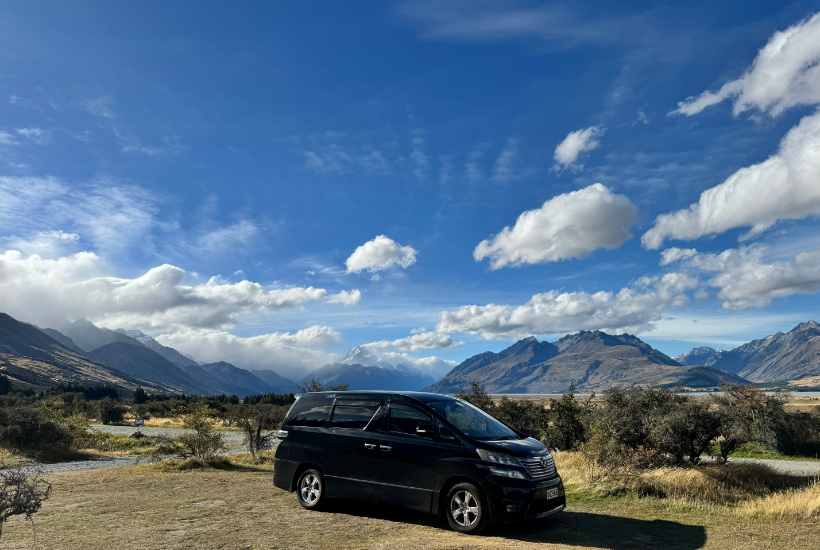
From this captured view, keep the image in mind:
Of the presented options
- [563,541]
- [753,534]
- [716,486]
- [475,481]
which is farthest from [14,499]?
[716,486]

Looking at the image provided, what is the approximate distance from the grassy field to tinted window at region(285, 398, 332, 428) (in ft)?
5.53

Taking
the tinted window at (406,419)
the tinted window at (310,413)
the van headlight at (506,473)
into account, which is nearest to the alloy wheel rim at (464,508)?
the van headlight at (506,473)

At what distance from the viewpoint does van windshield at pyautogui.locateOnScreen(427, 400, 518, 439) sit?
866 centimetres

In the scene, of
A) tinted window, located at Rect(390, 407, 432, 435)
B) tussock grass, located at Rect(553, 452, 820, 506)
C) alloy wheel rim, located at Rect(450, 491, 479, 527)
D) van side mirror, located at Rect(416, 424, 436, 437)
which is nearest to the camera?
alloy wheel rim, located at Rect(450, 491, 479, 527)

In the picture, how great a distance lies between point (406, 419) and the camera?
900cm

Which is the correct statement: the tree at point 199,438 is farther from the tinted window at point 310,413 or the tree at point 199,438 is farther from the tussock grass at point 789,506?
the tussock grass at point 789,506

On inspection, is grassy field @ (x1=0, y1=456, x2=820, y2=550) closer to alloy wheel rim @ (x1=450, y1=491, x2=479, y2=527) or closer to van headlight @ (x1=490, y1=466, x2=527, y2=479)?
alloy wheel rim @ (x1=450, y1=491, x2=479, y2=527)

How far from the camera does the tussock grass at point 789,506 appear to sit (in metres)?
9.45

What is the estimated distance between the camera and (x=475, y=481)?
7.94 m

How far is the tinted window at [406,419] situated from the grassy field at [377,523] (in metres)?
1.60

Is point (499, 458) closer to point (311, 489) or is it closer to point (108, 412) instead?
point (311, 489)

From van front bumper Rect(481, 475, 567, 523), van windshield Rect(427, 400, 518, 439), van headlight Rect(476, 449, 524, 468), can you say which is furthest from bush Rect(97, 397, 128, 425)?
van front bumper Rect(481, 475, 567, 523)

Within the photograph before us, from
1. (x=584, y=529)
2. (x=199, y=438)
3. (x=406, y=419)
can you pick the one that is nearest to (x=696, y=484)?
(x=584, y=529)

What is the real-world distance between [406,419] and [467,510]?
6.11 ft
